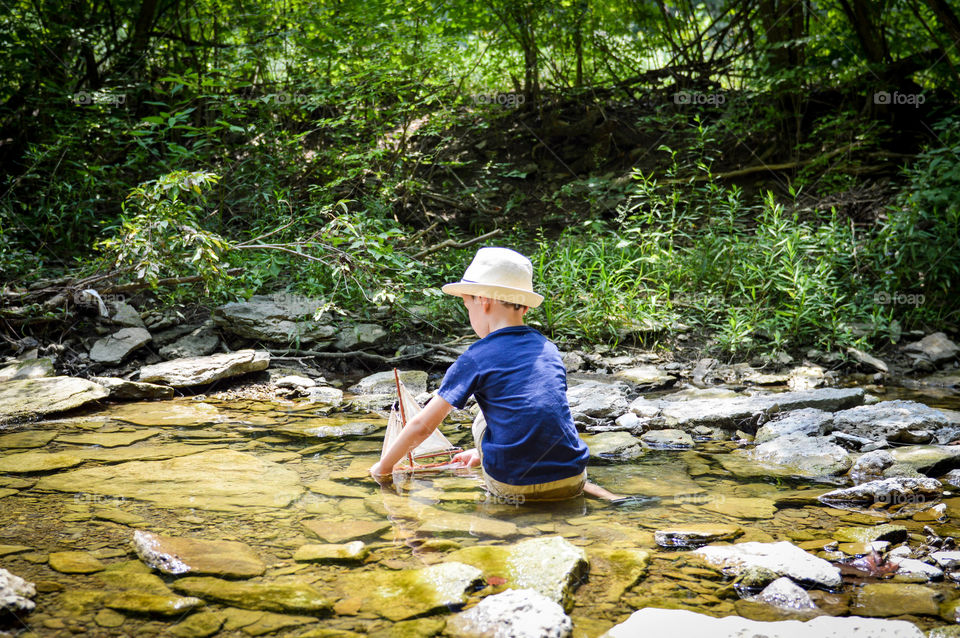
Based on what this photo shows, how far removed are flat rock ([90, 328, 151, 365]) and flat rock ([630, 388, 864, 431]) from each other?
387 centimetres

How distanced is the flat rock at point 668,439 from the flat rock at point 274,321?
305cm

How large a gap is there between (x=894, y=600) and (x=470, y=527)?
138cm

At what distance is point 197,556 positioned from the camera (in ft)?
6.91

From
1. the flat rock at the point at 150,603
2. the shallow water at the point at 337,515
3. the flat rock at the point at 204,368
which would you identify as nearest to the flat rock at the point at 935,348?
the shallow water at the point at 337,515

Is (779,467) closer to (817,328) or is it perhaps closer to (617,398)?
(617,398)

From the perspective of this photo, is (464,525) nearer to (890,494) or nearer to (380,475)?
(380,475)

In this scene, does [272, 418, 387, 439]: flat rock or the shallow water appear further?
[272, 418, 387, 439]: flat rock

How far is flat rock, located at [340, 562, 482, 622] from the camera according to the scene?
72.0 inches

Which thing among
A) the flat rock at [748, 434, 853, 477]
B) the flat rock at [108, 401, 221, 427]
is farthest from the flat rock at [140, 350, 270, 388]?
the flat rock at [748, 434, 853, 477]

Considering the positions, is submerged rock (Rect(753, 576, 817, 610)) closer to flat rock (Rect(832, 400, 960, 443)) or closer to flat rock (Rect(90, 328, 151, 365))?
flat rock (Rect(832, 400, 960, 443))

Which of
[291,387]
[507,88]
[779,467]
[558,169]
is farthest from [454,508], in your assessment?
[507,88]

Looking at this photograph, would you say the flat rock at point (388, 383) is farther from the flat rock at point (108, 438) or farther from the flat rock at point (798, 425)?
the flat rock at point (798, 425)

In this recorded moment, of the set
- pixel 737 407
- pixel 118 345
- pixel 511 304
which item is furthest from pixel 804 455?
pixel 118 345

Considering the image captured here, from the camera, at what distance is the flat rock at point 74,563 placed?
199 centimetres
